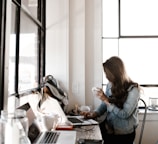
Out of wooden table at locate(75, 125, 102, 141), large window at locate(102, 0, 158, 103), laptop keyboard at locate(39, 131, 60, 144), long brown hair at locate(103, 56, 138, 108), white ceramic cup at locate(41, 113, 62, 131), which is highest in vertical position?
large window at locate(102, 0, 158, 103)

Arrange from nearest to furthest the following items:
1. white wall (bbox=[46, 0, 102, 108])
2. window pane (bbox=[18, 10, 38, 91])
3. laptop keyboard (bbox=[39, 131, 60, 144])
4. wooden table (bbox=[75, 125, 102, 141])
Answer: laptop keyboard (bbox=[39, 131, 60, 144]) < wooden table (bbox=[75, 125, 102, 141]) < window pane (bbox=[18, 10, 38, 91]) < white wall (bbox=[46, 0, 102, 108])

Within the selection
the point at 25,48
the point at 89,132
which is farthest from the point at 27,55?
the point at 89,132

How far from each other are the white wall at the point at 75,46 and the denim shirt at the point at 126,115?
0.86 meters

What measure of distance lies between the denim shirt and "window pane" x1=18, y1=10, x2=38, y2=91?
84 centimetres

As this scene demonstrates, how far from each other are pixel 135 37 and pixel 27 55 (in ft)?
5.64

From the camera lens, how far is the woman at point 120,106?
230 centimetres

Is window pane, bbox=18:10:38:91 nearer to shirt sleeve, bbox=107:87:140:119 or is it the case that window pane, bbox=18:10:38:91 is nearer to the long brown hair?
the long brown hair

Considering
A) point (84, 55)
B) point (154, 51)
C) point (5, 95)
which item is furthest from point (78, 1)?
point (5, 95)

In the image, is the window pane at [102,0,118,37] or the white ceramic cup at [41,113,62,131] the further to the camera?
the window pane at [102,0,118,37]

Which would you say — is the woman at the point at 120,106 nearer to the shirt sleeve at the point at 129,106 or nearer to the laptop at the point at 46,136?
the shirt sleeve at the point at 129,106

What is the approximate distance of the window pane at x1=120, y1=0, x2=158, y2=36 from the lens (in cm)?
342

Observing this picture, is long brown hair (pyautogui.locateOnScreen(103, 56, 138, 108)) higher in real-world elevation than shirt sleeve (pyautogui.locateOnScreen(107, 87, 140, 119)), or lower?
higher

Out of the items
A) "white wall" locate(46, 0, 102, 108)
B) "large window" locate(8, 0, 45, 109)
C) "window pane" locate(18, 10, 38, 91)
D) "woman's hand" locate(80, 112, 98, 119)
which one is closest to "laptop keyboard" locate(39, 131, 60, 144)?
"large window" locate(8, 0, 45, 109)

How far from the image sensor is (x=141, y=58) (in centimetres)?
341
